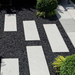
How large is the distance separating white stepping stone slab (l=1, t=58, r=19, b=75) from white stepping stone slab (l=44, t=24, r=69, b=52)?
6.70ft

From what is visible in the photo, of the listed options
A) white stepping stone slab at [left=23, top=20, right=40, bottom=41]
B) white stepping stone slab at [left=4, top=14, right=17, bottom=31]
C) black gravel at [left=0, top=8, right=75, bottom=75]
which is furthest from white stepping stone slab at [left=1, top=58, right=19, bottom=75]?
white stepping stone slab at [left=4, top=14, right=17, bottom=31]

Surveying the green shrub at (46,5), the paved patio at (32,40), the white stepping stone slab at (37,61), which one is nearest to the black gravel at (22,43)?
the paved patio at (32,40)

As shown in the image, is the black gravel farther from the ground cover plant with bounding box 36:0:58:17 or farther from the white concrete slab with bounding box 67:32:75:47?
the ground cover plant with bounding box 36:0:58:17

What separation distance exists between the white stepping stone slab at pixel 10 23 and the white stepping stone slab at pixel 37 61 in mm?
2100

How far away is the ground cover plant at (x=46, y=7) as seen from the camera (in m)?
10.7

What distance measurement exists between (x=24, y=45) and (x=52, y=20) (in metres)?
3.29

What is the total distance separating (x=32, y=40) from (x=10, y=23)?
224cm

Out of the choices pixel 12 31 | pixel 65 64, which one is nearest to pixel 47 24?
pixel 12 31

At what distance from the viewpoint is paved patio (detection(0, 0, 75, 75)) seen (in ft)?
23.6

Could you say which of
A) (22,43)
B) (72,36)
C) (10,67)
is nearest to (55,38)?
(72,36)

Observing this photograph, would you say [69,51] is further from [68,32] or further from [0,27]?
[0,27]

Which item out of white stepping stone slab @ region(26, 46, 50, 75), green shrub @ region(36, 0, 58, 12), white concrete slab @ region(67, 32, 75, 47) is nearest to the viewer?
white stepping stone slab @ region(26, 46, 50, 75)

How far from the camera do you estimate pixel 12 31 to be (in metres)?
9.51

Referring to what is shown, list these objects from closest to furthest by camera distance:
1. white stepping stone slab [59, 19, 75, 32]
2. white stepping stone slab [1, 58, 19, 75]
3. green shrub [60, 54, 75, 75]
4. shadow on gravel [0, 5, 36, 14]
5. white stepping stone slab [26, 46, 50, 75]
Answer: green shrub [60, 54, 75, 75] → white stepping stone slab [1, 58, 19, 75] → white stepping stone slab [26, 46, 50, 75] → white stepping stone slab [59, 19, 75, 32] → shadow on gravel [0, 5, 36, 14]
